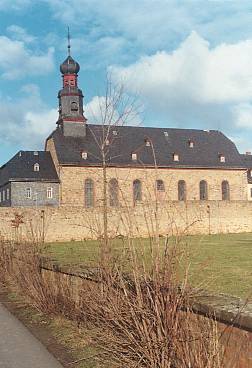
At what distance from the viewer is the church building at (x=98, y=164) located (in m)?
45.9

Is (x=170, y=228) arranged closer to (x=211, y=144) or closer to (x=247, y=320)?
(x=247, y=320)

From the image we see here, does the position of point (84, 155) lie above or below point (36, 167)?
above

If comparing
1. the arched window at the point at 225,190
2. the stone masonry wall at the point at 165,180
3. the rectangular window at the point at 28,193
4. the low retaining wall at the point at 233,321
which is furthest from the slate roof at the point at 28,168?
the low retaining wall at the point at 233,321

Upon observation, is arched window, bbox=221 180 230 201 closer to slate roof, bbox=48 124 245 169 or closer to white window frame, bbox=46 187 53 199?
slate roof, bbox=48 124 245 169

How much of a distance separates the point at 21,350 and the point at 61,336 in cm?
67

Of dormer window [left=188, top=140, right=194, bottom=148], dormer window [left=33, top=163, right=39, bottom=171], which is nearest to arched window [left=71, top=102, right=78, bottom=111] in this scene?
dormer window [left=33, top=163, right=39, bottom=171]

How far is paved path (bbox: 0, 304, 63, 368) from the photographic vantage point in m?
5.10

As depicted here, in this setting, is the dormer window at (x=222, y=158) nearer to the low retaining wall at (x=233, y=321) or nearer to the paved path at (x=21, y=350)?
the paved path at (x=21, y=350)

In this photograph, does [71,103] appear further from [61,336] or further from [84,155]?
[61,336]

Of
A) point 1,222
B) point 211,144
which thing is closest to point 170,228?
point 1,222

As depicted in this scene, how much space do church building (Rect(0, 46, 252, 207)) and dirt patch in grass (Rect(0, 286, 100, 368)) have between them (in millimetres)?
34811

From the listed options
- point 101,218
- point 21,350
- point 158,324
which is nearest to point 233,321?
point 158,324

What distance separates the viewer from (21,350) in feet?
18.6

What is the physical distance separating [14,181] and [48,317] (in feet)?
129
